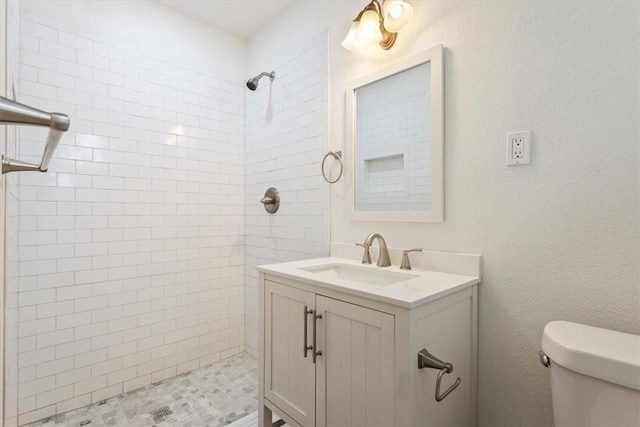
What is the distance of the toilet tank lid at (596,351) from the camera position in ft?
2.42

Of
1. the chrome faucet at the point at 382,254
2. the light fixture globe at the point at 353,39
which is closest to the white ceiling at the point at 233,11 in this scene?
the light fixture globe at the point at 353,39

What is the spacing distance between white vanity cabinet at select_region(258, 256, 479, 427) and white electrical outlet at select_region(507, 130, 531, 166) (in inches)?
18.9

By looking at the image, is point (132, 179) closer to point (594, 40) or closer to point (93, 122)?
point (93, 122)

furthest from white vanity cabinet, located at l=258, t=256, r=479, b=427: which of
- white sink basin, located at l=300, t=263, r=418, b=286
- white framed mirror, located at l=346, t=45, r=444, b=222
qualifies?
white framed mirror, located at l=346, t=45, r=444, b=222

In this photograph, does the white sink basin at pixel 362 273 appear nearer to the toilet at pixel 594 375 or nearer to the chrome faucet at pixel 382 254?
the chrome faucet at pixel 382 254

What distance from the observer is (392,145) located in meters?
1.50

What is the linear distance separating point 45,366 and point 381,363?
5.90 feet

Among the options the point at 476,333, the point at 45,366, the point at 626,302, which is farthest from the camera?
the point at 45,366

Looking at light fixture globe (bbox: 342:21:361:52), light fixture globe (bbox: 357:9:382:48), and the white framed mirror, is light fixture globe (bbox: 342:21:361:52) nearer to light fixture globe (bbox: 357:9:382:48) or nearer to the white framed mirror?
light fixture globe (bbox: 357:9:382:48)

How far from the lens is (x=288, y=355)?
1.29 meters

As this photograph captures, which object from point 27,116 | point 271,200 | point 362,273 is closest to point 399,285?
point 362,273

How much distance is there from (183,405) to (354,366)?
1282mm

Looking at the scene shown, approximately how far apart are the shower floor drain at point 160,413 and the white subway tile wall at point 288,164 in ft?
2.26

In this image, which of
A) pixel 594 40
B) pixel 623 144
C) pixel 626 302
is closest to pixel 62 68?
pixel 594 40
